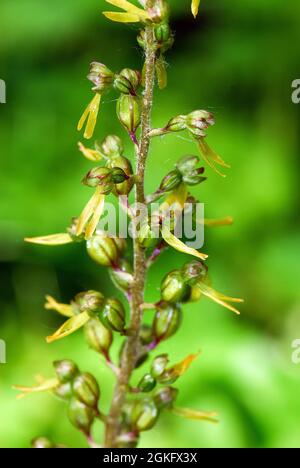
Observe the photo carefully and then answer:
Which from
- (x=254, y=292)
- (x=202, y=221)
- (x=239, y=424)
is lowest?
(x=239, y=424)

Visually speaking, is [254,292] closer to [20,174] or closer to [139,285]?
[20,174]

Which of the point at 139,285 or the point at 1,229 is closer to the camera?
the point at 139,285

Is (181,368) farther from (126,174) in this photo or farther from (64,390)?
(126,174)

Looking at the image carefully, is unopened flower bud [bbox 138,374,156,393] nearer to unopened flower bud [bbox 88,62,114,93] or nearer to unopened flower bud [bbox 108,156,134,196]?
unopened flower bud [bbox 108,156,134,196]

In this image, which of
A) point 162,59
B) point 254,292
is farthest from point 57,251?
point 162,59

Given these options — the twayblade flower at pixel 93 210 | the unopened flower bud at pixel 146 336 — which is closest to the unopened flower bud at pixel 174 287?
the unopened flower bud at pixel 146 336

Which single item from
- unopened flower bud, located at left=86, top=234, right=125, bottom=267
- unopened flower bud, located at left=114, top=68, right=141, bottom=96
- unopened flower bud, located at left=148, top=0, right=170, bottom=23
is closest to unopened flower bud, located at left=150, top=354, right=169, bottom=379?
unopened flower bud, located at left=86, top=234, right=125, bottom=267

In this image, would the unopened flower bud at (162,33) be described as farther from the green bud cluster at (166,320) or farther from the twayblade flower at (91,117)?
the green bud cluster at (166,320)

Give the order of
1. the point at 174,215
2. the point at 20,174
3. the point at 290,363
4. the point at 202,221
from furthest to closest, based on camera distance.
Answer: the point at 20,174 → the point at 290,363 → the point at 202,221 → the point at 174,215
